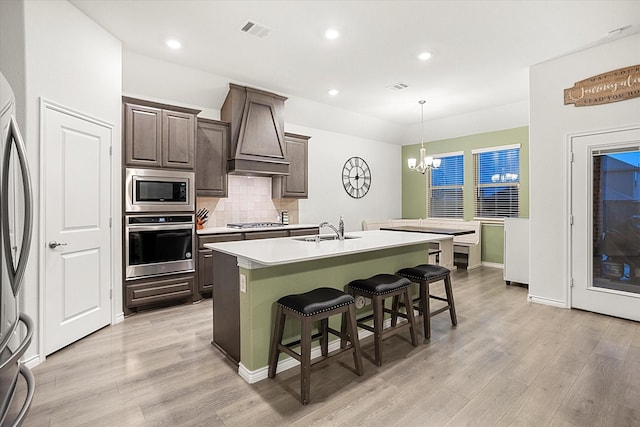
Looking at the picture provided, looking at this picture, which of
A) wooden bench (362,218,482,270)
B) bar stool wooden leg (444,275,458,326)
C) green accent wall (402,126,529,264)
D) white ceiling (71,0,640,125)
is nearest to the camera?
white ceiling (71,0,640,125)

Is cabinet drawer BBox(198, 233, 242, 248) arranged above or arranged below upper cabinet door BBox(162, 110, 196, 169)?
below

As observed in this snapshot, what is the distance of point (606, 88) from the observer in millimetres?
3590

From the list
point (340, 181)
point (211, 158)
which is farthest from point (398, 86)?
point (211, 158)

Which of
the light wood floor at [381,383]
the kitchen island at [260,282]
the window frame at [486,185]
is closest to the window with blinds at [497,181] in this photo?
the window frame at [486,185]

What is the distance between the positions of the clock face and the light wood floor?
3998 mm

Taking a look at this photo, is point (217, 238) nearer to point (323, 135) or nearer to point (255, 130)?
point (255, 130)

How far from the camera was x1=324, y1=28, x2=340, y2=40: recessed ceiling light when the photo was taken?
131 inches

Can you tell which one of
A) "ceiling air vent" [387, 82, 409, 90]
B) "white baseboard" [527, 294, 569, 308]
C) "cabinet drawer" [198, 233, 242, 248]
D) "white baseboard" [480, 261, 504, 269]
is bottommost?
"white baseboard" [527, 294, 569, 308]

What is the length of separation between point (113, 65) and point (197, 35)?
0.94 metres

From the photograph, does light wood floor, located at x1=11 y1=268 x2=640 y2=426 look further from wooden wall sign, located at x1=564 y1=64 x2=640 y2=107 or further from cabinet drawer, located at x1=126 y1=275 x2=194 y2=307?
wooden wall sign, located at x1=564 y1=64 x2=640 y2=107

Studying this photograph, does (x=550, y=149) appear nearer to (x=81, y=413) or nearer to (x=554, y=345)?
(x=554, y=345)

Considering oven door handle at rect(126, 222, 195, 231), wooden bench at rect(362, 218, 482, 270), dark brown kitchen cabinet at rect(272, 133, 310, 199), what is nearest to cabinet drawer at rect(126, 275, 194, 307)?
oven door handle at rect(126, 222, 195, 231)

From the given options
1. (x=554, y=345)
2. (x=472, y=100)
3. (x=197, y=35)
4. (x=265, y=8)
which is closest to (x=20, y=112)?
(x=197, y=35)

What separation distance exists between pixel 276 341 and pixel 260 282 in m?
0.43
